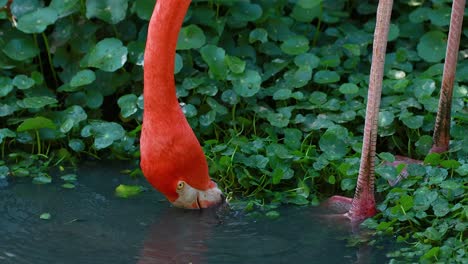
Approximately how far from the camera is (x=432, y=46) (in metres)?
5.51

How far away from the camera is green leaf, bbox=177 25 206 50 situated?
520cm

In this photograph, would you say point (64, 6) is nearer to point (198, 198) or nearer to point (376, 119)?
point (198, 198)

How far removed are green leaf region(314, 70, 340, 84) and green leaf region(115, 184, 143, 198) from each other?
1.26m

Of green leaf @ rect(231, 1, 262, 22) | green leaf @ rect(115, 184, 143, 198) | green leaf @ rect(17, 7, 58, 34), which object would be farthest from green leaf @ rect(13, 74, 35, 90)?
green leaf @ rect(231, 1, 262, 22)

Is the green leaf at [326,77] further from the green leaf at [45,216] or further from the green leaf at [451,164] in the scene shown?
the green leaf at [45,216]

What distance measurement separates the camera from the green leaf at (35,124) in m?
4.86

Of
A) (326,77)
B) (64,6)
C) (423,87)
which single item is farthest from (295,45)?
(64,6)

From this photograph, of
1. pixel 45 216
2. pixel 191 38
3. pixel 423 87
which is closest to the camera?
pixel 45 216

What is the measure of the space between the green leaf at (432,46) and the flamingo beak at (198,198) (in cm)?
180

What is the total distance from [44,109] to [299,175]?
1.58 m

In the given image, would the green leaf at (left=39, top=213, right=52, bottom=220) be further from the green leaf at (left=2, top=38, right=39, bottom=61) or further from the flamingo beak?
the green leaf at (left=2, top=38, right=39, bottom=61)

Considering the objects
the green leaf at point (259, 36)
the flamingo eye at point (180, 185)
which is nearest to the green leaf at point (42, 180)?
the flamingo eye at point (180, 185)

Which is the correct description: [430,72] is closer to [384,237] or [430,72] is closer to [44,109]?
[384,237]

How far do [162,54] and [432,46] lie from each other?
→ 6.98 ft
